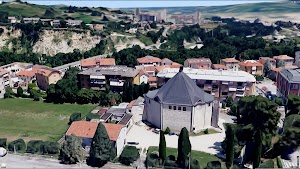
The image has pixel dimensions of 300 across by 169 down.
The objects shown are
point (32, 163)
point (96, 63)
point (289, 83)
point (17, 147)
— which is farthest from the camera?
point (96, 63)

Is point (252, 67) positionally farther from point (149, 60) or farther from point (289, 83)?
point (149, 60)

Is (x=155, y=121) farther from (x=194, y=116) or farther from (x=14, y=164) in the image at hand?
(x=14, y=164)

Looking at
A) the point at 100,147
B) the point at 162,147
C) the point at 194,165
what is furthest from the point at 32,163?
the point at 194,165

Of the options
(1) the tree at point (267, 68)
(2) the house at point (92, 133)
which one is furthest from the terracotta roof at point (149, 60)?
(2) the house at point (92, 133)

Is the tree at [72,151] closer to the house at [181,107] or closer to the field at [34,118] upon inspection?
the field at [34,118]

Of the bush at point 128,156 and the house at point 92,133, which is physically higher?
the house at point 92,133

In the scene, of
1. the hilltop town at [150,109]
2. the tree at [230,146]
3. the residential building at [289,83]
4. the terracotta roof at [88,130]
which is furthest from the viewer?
the residential building at [289,83]
